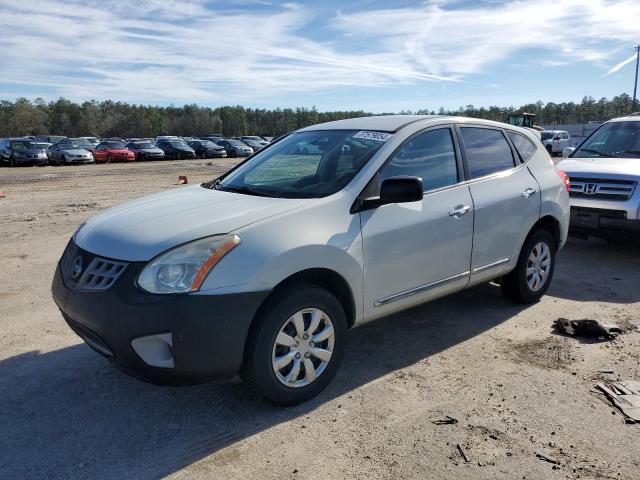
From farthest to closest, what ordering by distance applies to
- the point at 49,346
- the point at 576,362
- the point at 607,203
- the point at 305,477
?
the point at 607,203 < the point at 49,346 < the point at 576,362 < the point at 305,477

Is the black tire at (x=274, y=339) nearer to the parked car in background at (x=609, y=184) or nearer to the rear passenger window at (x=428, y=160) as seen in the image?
the rear passenger window at (x=428, y=160)

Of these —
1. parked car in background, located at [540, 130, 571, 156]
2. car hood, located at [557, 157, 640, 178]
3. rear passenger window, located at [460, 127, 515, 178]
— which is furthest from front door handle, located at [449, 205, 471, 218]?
parked car in background, located at [540, 130, 571, 156]

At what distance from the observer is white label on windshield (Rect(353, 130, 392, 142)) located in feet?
13.5

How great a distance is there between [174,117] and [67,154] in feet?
272

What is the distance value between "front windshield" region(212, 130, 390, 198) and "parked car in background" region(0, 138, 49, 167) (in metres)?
31.3

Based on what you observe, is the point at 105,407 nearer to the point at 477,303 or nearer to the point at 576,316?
the point at 477,303

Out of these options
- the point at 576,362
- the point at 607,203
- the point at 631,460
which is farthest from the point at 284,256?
the point at 607,203

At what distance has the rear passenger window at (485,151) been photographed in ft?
15.3

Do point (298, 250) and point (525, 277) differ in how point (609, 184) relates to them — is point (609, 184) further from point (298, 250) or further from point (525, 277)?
point (298, 250)

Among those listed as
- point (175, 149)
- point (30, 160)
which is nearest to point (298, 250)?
point (30, 160)

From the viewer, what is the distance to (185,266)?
3.04 m

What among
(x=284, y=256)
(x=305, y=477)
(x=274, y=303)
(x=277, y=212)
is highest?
(x=277, y=212)

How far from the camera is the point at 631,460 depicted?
2.91 meters

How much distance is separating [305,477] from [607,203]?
6.14 meters
